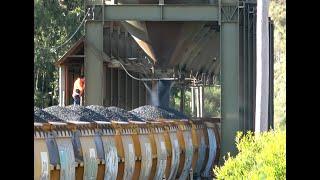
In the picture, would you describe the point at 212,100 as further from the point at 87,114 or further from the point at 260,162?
the point at 260,162

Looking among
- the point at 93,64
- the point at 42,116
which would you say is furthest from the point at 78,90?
the point at 42,116

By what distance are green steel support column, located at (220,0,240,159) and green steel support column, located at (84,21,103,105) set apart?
3.70m

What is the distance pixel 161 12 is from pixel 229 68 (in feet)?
8.82

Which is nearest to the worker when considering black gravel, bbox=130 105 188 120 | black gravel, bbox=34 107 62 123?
black gravel, bbox=130 105 188 120

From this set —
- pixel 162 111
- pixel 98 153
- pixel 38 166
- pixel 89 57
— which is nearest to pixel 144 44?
pixel 89 57

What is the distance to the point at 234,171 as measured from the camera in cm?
1043

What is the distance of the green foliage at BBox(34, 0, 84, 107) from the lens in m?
47.1

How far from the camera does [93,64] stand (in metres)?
26.7

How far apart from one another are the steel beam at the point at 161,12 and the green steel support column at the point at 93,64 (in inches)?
20.8

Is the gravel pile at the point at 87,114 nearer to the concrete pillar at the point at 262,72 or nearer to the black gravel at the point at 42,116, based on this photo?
the black gravel at the point at 42,116

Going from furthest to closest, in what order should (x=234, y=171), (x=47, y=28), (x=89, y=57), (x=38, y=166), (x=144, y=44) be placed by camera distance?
(x=47, y=28) < (x=144, y=44) < (x=89, y=57) < (x=38, y=166) < (x=234, y=171)

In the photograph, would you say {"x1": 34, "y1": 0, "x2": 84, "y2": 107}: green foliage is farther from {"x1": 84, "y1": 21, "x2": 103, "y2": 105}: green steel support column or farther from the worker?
{"x1": 84, "y1": 21, "x2": 103, "y2": 105}: green steel support column
